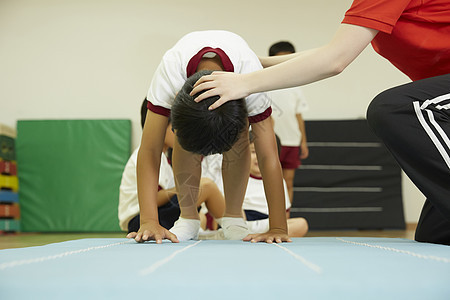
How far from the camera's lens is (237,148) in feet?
4.77

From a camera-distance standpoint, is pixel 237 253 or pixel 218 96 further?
pixel 218 96

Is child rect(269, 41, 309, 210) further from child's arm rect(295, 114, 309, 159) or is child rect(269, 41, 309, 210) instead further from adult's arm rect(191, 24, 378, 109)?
adult's arm rect(191, 24, 378, 109)

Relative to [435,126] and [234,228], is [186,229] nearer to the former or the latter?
[234,228]

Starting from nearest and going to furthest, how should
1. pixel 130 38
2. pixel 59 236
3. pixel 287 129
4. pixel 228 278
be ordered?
pixel 228 278 < pixel 287 129 < pixel 59 236 < pixel 130 38

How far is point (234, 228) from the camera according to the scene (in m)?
1.56

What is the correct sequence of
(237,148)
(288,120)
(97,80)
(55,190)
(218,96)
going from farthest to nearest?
(97,80)
(55,190)
(288,120)
(237,148)
(218,96)

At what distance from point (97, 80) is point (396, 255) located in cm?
373

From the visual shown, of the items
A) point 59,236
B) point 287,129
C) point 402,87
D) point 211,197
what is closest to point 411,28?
point 402,87

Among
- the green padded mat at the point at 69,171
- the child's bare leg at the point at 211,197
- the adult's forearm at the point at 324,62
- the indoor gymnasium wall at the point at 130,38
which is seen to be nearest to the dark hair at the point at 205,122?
the adult's forearm at the point at 324,62

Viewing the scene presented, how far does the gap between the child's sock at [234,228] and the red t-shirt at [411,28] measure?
724 millimetres

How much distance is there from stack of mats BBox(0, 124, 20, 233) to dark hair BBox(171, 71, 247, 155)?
284 centimetres

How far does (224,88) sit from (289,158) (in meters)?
2.17

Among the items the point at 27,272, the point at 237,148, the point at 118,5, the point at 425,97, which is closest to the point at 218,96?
the point at 237,148

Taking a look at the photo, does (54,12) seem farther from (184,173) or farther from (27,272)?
(27,272)
